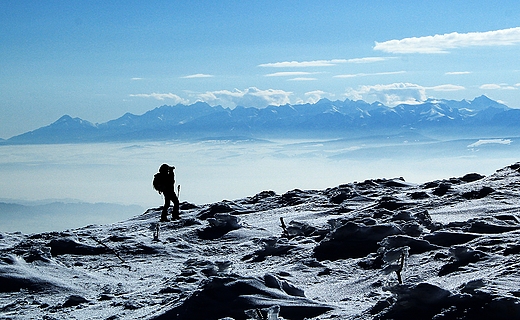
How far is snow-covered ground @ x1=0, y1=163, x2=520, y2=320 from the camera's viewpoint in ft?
17.9

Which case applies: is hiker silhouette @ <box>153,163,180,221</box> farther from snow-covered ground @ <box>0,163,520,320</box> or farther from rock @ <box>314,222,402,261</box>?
rock @ <box>314,222,402,261</box>

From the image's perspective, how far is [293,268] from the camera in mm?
8289

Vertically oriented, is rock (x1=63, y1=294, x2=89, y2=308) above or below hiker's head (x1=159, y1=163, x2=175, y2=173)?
below

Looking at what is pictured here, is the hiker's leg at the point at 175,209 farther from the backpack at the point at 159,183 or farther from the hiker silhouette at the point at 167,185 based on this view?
the backpack at the point at 159,183

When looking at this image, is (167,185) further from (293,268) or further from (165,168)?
(293,268)

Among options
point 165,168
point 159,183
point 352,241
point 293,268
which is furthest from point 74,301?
point 165,168

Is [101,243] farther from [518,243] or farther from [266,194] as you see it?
[266,194]

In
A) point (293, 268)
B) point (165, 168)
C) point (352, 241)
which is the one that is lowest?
Result: point (293, 268)

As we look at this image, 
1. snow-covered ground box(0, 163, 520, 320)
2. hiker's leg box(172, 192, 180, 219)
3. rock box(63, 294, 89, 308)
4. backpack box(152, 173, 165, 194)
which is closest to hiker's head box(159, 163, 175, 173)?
backpack box(152, 173, 165, 194)

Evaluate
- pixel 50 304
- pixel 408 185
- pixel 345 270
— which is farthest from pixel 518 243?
pixel 408 185

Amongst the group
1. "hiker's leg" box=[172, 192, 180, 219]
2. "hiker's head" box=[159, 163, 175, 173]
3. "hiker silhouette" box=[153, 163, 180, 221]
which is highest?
"hiker's head" box=[159, 163, 175, 173]

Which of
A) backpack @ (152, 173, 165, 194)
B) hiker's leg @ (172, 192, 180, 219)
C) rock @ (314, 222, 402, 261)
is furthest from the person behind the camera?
backpack @ (152, 173, 165, 194)

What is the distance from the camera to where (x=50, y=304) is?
732 cm

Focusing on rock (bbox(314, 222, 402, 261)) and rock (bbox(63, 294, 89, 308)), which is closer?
rock (bbox(63, 294, 89, 308))
